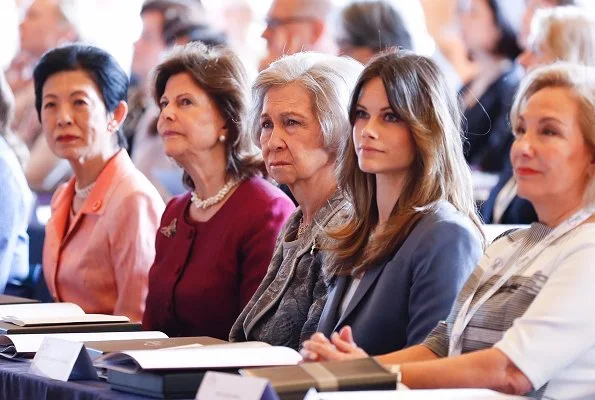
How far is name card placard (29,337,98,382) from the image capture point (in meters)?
2.42

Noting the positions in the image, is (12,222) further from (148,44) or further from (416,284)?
(148,44)

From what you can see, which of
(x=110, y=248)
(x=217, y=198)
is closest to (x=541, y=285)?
(x=217, y=198)

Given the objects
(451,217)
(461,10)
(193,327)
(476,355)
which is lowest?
(193,327)

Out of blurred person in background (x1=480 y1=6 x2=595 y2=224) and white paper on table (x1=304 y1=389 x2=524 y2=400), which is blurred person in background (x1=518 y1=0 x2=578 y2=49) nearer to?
blurred person in background (x1=480 y1=6 x2=595 y2=224)

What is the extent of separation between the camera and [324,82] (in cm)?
319

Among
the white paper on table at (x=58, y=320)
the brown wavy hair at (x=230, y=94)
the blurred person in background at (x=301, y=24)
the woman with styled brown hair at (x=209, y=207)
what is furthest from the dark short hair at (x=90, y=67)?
the blurred person in background at (x=301, y=24)

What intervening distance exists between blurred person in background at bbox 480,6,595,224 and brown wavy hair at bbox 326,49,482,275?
1494 millimetres

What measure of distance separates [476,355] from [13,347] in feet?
3.82

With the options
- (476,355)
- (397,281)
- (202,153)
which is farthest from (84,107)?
(476,355)

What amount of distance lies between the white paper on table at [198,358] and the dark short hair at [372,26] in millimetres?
2770

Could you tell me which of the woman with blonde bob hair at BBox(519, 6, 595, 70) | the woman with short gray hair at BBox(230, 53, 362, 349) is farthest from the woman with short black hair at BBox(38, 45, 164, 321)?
the woman with blonde bob hair at BBox(519, 6, 595, 70)

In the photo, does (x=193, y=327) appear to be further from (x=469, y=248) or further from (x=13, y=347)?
(x=469, y=248)

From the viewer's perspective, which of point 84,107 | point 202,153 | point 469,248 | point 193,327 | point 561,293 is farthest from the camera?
point 84,107

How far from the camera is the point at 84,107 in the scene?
164 inches
